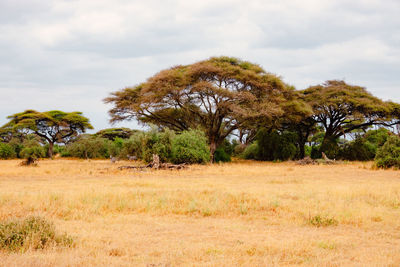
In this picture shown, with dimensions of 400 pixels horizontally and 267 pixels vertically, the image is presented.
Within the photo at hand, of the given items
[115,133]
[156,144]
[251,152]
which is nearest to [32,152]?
[115,133]

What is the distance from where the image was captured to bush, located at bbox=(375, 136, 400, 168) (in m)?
21.2

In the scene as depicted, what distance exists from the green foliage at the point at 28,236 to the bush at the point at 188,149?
19.3m

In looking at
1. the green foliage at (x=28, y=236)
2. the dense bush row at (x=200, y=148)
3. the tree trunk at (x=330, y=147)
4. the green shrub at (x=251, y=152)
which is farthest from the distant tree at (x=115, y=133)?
the green foliage at (x=28, y=236)

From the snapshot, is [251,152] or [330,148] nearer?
[330,148]

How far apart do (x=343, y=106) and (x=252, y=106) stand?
28.2 feet

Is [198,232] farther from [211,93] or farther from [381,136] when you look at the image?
[381,136]

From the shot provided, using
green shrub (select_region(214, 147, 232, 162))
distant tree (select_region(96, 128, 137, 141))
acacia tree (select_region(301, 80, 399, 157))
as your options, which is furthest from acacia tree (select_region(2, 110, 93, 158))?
acacia tree (select_region(301, 80, 399, 157))

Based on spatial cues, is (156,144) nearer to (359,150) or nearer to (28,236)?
(359,150)

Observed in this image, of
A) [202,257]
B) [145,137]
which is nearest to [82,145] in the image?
[145,137]

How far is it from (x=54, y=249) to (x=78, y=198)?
14.8 ft

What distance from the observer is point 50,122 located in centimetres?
4044

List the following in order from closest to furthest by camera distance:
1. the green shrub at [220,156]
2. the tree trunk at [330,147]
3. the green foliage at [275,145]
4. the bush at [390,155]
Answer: the bush at [390,155] → the green shrub at [220,156] → the tree trunk at [330,147] → the green foliage at [275,145]

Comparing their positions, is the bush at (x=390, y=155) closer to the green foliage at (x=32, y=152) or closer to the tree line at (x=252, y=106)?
the tree line at (x=252, y=106)

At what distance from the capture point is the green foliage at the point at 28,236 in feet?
18.5
